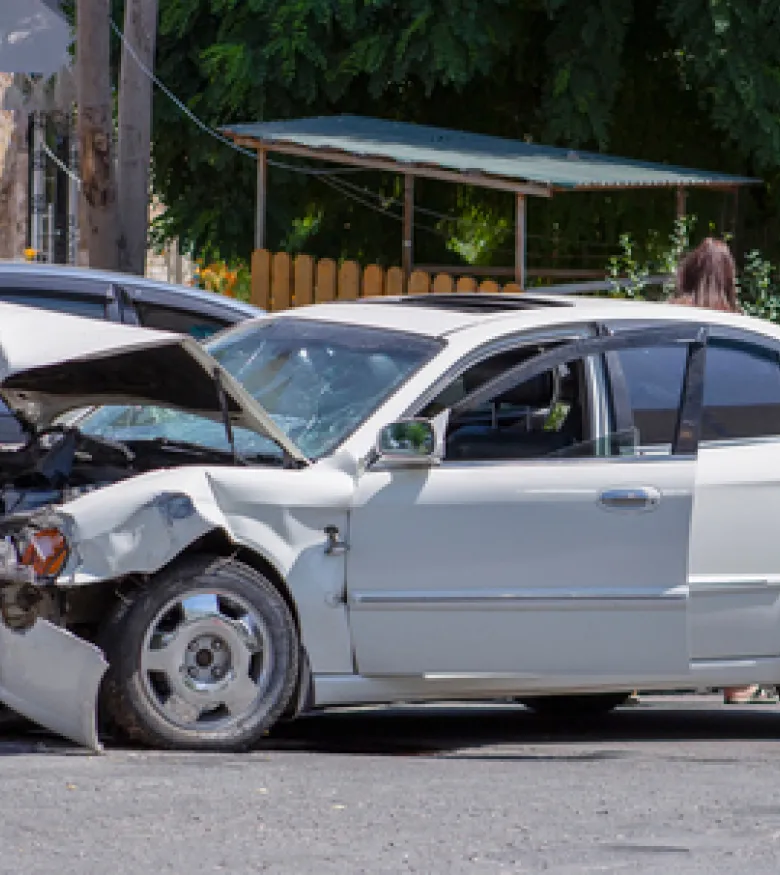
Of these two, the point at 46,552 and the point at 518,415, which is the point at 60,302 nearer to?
the point at 518,415

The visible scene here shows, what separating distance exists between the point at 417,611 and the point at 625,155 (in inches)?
613

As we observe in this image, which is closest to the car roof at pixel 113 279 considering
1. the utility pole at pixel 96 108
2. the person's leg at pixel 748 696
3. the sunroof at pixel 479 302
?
the sunroof at pixel 479 302

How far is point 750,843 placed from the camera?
580 cm

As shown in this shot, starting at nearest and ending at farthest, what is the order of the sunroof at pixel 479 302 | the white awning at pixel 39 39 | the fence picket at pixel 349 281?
the sunroof at pixel 479 302
the fence picket at pixel 349 281
the white awning at pixel 39 39

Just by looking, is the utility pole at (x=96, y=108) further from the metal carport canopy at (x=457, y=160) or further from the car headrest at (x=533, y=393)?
the car headrest at (x=533, y=393)

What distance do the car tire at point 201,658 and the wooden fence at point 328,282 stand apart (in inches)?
361

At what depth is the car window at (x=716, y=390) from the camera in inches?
300

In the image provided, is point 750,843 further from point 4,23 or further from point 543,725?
point 4,23

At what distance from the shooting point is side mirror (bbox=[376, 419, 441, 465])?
23.0 ft

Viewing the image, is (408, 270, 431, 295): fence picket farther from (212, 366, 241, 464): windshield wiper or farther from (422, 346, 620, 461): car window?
(212, 366, 241, 464): windshield wiper

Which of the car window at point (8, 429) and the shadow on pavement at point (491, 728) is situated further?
the car window at point (8, 429)

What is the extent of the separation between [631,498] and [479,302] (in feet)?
4.14

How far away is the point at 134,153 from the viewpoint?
17.2 metres

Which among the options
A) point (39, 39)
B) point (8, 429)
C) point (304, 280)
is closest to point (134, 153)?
point (304, 280)
